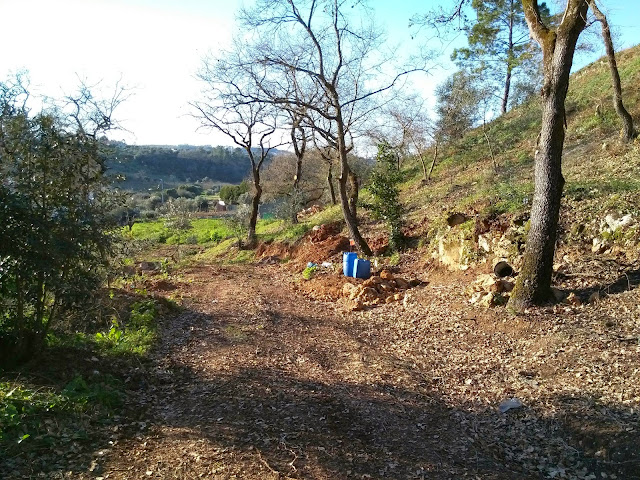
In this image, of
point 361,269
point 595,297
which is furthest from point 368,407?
point 361,269

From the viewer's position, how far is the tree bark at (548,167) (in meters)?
6.45

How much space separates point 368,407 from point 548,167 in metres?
4.26

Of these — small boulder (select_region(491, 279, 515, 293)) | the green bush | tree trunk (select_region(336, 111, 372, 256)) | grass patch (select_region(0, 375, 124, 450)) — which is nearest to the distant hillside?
tree trunk (select_region(336, 111, 372, 256))

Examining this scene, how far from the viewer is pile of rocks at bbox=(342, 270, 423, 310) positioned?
934 centimetres

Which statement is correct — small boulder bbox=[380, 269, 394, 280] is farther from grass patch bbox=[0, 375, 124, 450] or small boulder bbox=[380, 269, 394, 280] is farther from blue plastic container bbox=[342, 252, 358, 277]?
grass patch bbox=[0, 375, 124, 450]

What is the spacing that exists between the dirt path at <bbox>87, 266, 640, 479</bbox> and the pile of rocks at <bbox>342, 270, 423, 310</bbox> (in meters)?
1.25

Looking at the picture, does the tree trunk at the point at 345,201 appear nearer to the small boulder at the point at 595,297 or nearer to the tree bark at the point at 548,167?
the tree bark at the point at 548,167

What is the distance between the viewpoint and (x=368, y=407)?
193 inches

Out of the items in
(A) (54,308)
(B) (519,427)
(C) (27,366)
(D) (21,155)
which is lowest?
(B) (519,427)

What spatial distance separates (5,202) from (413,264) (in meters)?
8.91

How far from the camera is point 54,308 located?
5.21 metres

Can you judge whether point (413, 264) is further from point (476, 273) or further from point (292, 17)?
point (292, 17)

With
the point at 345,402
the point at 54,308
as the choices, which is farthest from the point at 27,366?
the point at 345,402

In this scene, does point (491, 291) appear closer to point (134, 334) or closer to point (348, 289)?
point (348, 289)
